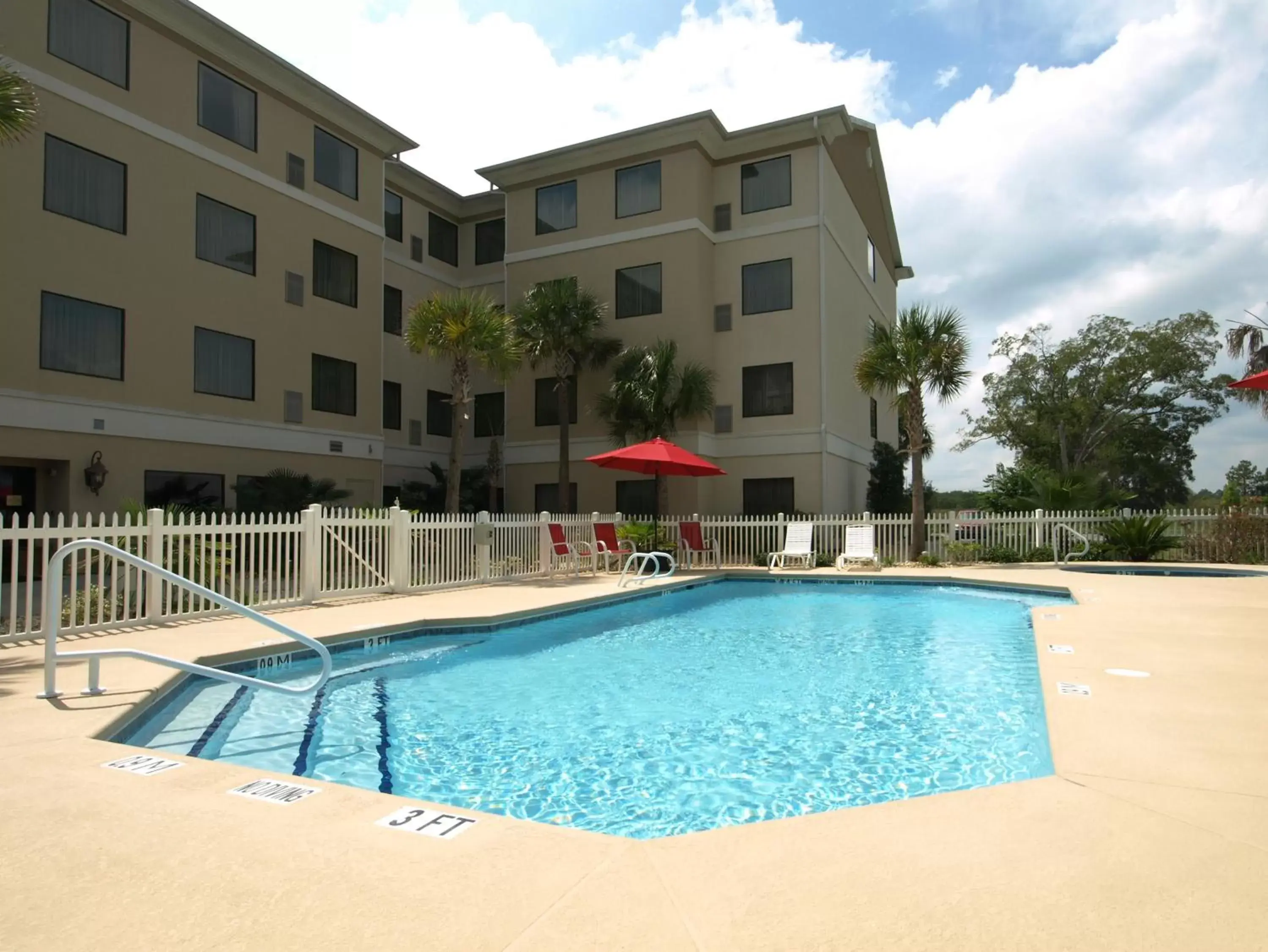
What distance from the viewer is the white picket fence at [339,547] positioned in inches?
310

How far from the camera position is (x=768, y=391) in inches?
821

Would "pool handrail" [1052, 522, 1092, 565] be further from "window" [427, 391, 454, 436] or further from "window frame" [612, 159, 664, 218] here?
"window" [427, 391, 454, 436]

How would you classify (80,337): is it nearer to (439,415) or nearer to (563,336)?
(563,336)

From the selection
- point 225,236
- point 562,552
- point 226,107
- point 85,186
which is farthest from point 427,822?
point 226,107

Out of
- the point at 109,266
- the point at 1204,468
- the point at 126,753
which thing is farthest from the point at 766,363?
the point at 1204,468

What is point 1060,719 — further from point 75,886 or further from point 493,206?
point 493,206

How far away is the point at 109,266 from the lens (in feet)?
48.9

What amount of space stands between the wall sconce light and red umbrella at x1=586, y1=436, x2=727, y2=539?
881cm

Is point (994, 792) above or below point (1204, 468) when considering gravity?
below

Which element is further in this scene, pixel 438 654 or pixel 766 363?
pixel 766 363

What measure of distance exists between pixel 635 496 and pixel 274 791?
18.5 meters

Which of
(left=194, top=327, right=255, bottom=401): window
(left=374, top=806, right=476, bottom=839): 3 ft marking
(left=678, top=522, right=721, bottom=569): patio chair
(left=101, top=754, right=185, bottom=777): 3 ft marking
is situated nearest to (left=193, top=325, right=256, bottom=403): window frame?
(left=194, top=327, right=255, bottom=401): window

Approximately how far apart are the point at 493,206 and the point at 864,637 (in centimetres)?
2008

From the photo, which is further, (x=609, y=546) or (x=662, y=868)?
(x=609, y=546)
